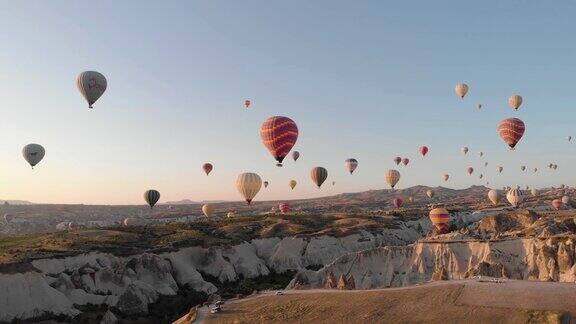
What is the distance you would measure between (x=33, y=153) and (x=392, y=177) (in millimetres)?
76309

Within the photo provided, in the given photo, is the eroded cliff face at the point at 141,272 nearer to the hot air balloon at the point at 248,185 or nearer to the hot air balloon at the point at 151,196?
the hot air balloon at the point at 248,185

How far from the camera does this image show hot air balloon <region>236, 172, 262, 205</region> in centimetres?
8138

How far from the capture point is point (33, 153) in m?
89.9

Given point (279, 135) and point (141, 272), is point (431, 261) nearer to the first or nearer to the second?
point (279, 135)

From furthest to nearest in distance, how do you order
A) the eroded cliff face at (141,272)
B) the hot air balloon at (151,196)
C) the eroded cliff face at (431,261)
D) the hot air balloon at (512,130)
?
the hot air balloon at (151,196) → the hot air balloon at (512,130) → the eroded cliff face at (431,261) → the eroded cliff face at (141,272)

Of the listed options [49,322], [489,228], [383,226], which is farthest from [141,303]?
[489,228]

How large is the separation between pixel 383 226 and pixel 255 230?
2688cm

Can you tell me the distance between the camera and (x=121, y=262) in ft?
224

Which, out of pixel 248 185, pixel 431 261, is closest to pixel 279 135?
pixel 248 185

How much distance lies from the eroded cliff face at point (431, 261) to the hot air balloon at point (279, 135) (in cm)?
1599

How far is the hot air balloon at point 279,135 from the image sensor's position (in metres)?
64.8

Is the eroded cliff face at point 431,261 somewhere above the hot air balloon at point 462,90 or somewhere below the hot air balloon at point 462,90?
below

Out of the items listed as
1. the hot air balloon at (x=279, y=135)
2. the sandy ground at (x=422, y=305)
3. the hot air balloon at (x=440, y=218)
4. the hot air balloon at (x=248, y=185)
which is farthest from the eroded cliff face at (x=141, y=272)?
the sandy ground at (x=422, y=305)

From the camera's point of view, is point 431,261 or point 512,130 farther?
point 512,130
